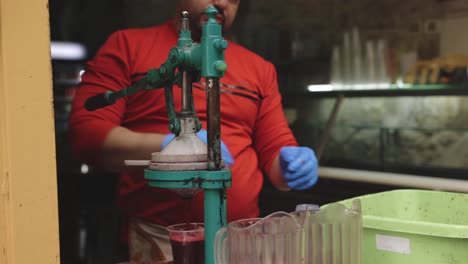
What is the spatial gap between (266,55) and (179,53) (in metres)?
3.17

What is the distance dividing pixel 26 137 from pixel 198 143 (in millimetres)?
319

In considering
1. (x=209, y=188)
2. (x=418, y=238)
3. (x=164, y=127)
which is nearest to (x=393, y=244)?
(x=418, y=238)

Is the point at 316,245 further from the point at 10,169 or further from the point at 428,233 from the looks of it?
the point at 10,169

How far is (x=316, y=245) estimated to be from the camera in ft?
3.35

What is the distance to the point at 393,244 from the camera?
1.10 meters

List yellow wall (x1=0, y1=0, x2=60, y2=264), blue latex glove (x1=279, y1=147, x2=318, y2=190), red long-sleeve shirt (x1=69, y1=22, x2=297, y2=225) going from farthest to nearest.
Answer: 1. red long-sleeve shirt (x1=69, y1=22, x2=297, y2=225)
2. blue latex glove (x1=279, y1=147, x2=318, y2=190)
3. yellow wall (x1=0, y1=0, x2=60, y2=264)

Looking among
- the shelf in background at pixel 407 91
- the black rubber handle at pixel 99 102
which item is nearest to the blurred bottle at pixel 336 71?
the shelf in background at pixel 407 91

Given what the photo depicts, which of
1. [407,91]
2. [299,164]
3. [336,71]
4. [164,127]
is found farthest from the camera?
[336,71]

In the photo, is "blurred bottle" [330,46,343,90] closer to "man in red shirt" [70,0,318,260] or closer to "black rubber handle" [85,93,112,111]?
"man in red shirt" [70,0,318,260]

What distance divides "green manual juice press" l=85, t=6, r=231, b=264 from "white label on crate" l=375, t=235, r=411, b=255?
12.8 inches

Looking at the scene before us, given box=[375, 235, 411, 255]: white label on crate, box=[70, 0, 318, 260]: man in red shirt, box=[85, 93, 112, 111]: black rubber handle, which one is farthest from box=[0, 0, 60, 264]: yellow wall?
box=[375, 235, 411, 255]: white label on crate

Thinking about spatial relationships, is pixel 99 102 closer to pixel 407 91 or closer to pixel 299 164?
pixel 299 164

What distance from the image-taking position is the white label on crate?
1.08m

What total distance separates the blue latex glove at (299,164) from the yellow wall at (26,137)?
2.30ft
